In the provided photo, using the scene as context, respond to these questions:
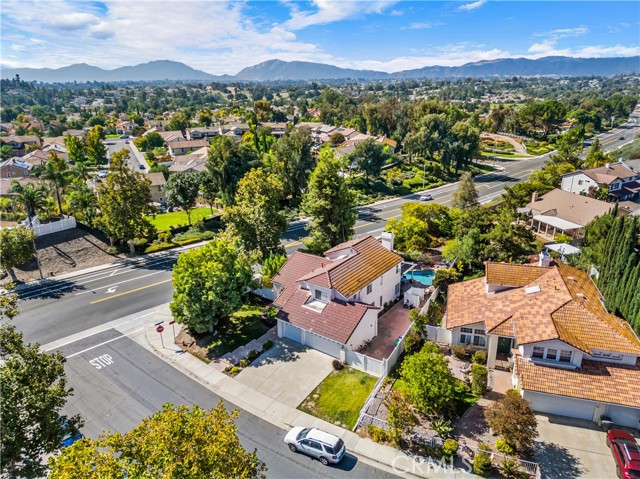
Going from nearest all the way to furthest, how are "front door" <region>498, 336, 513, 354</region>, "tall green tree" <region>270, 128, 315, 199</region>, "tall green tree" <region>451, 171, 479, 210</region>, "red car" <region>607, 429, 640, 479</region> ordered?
"red car" <region>607, 429, 640, 479</region> → "front door" <region>498, 336, 513, 354</region> → "tall green tree" <region>451, 171, 479, 210</region> → "tall green tree" <region>270, 128, 315, 199</region>

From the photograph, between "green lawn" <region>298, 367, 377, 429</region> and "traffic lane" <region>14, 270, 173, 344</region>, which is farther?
"traffic lane" <region>14, 270, 173, 344</region>

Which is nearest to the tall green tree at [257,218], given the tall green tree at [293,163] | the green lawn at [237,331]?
the green lawn at [237,331]

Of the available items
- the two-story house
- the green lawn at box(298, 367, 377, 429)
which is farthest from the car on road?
the two-story house

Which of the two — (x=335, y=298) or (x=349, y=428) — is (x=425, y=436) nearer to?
(x=349, y=428)

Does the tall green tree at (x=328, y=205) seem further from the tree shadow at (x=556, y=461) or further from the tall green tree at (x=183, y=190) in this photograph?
the tree shadow at (x=556, y=461)

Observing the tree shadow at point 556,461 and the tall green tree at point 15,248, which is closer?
the tree shadow at point 556,461

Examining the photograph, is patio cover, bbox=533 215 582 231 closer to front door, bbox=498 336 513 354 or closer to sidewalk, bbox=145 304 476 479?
front door, bbox=498 336 513 354

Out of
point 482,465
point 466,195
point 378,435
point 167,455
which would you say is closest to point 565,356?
point 482,465
